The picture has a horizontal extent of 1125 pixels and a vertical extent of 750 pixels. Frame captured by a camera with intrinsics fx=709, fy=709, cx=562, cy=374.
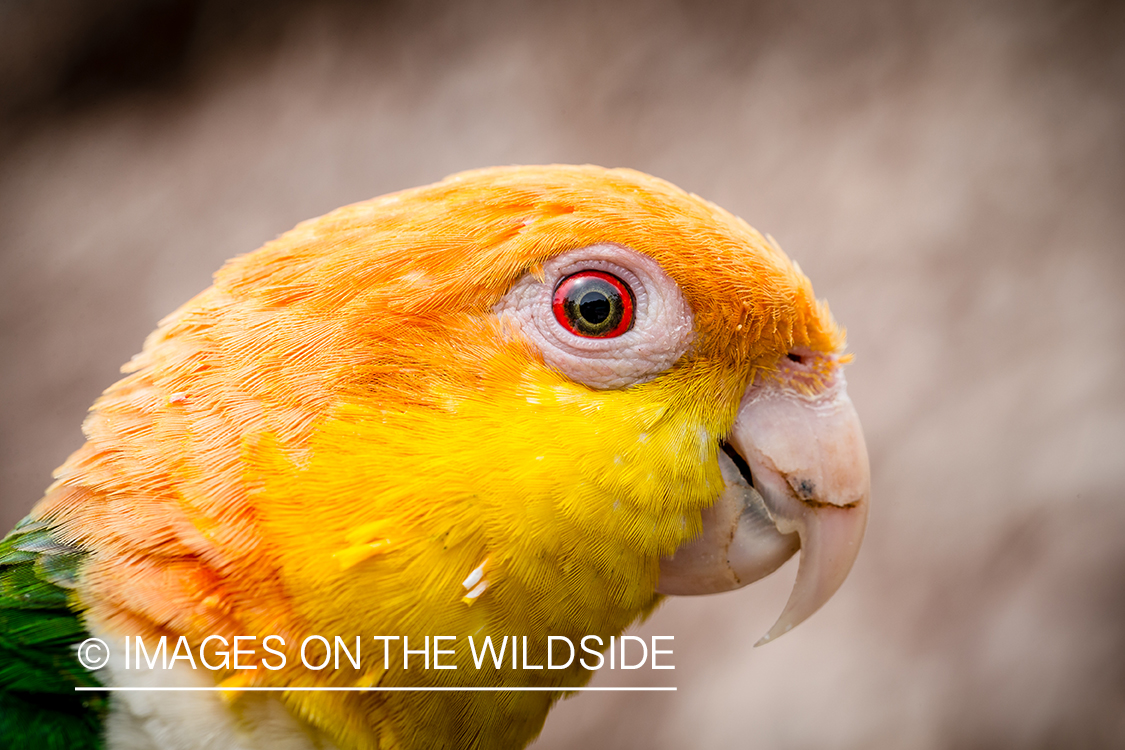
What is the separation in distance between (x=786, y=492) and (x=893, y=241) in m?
2.13

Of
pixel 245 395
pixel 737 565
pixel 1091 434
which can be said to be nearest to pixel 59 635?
pixel 245 395

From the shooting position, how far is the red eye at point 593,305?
1.30 metres

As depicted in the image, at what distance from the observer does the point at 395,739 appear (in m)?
1.22

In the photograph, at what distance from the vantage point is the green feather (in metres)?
1.12

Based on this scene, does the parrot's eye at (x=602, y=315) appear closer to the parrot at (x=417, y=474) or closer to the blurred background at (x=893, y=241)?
the parrot at (x=417, y=474)

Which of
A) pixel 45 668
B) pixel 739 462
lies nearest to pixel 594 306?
pixel 739 462

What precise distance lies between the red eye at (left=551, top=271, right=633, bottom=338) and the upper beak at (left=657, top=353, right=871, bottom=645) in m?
0.31

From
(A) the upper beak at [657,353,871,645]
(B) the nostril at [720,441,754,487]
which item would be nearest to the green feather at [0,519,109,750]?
(A) the upper beak at [657,353,871,645]

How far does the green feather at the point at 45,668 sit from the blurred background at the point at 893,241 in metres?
1.86

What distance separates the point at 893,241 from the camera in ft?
10.2

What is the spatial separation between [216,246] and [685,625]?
2.44 m

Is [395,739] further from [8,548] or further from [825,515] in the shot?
[825,515]

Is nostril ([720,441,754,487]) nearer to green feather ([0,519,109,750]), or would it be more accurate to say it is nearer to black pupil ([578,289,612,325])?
black pupil ([578,289,612,325])

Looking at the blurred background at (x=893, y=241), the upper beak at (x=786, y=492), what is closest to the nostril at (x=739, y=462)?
the upper beak at (x=786, y=492)
